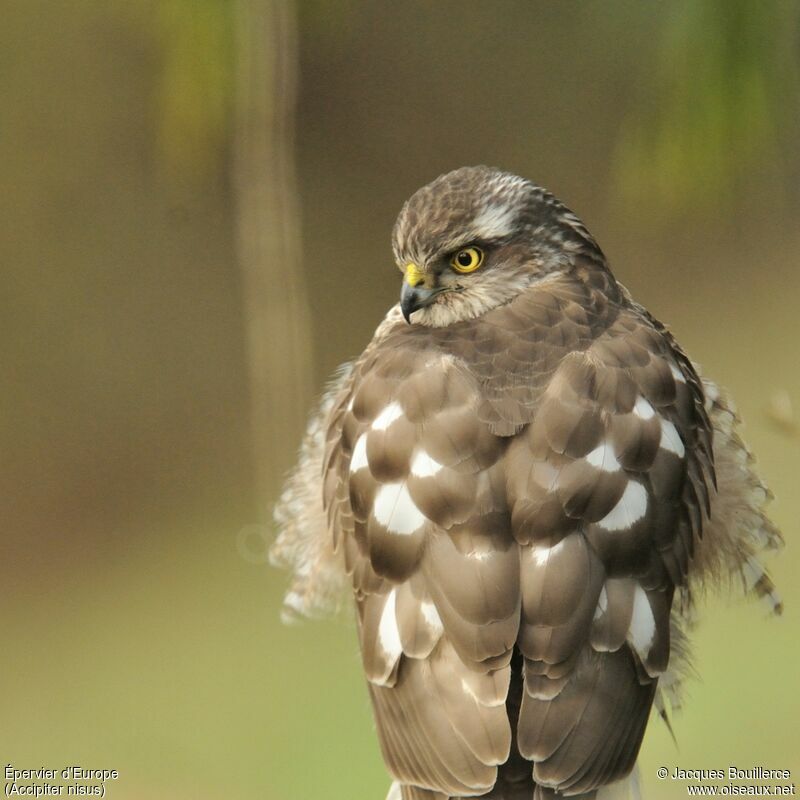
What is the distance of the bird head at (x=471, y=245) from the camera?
338 cm

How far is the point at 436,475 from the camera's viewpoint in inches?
119

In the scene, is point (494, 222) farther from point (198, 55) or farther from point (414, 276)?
point (198, 55)

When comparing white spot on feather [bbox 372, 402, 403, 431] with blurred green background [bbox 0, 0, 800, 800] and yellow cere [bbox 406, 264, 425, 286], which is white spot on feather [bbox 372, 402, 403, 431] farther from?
blurred green background [bbox 0, 0, 800, 800]

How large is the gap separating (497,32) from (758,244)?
2.13 meters

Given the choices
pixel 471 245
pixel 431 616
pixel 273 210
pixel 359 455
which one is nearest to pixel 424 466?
pixel 359 455

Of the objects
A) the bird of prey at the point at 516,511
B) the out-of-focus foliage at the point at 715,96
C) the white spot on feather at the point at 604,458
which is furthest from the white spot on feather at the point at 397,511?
the out-of-focus foliage at the point at 715,96

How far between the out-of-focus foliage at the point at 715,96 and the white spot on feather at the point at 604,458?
55 centimetres

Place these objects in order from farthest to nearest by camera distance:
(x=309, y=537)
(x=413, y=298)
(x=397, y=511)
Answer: (x=309, y=537), (x=413, y=298), (x=397, y=511)

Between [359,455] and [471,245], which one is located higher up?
[471,245]

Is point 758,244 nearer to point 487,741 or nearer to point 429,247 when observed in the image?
point 429,247

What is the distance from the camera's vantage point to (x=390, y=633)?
300cm

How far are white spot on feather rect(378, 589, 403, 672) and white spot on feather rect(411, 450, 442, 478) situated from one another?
26 cm

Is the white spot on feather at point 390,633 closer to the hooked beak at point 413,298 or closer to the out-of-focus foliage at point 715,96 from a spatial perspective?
the hooked beak at point 413,298

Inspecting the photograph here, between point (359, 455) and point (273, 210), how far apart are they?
686mm
